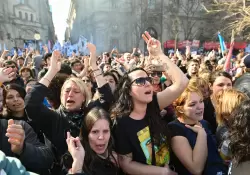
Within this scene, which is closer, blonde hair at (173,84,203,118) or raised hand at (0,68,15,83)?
raised hand at (0,68,15,83)

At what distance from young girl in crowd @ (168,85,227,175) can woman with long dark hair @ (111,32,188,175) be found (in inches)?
4.7

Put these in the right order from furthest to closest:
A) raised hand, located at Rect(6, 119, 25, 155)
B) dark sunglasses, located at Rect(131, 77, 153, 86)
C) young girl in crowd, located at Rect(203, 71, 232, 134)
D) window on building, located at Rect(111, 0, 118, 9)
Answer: window on building, located at Rect(111, 0, 118, 9)
young girl in crowd, located at Rect(203, 71, 232, 134)
dark sunglasses, located at Rect(131, 77, 153, 86)
raised hand, located at Rect(6, 119, 25, 155)

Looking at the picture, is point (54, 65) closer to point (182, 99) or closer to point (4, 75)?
point (4, 75)

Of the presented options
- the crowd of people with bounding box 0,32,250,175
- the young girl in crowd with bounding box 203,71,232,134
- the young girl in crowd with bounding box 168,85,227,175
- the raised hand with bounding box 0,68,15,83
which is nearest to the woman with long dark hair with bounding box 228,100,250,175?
the crowd of people with bounding box 0,32,250,175

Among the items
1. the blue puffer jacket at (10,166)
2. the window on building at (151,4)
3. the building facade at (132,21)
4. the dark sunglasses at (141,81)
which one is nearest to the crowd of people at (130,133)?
the dark sunglasses at (141,81)

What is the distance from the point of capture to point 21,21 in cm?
5350

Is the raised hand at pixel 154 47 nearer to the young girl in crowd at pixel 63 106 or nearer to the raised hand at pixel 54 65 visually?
the young girl in crowd at pixel 63 106

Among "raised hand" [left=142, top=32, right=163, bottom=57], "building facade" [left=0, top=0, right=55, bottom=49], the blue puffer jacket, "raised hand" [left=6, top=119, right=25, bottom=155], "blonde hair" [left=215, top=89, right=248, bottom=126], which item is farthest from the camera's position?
"building facade" [left=0, top=0, right=55, bottom=49]

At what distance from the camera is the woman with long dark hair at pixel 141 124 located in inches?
92.9

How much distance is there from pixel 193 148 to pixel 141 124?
1.67ft

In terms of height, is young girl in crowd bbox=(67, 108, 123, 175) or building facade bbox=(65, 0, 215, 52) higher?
building facade bbox=(65, 0, 215, 52)

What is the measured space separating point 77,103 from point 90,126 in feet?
1.76

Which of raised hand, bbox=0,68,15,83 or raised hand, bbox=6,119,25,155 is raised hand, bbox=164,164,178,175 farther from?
raised hand, bbox=0,68,15,83

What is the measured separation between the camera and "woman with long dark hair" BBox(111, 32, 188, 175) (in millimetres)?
2359
